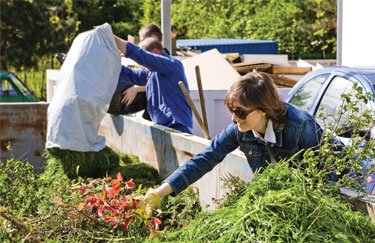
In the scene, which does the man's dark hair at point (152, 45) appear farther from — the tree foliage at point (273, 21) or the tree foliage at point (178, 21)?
the tree foliage at point (273, 21)

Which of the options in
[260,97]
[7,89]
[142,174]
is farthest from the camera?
[7,89]

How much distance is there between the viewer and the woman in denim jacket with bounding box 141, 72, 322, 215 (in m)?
3.53

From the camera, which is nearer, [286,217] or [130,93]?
[286,217]

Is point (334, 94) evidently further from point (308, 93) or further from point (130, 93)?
point (130, 93)

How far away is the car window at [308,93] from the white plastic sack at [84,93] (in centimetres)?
191

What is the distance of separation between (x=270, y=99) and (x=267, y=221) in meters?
0.95

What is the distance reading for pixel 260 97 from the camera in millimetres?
3510

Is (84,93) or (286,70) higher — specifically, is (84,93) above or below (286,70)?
above

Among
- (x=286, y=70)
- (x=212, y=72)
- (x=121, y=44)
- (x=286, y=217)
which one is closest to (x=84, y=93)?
(x=121, y=44)

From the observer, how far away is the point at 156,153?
6273mm

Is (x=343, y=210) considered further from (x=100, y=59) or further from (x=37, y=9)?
(x=37, y=9)

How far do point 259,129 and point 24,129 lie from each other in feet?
16.2

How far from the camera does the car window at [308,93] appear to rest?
6348 mm

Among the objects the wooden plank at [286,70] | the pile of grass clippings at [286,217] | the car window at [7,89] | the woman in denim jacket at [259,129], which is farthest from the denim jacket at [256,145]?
the car window at [7,89]
